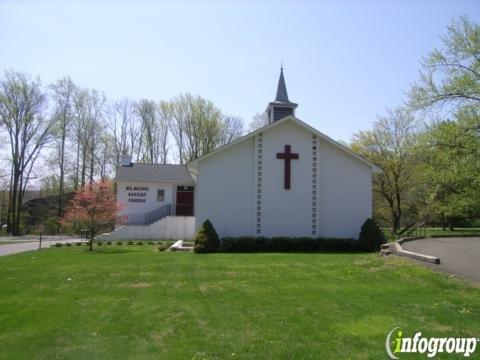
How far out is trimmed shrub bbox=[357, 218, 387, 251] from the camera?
2120 cm

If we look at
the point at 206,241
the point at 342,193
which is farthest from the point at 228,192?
the point at 342,193

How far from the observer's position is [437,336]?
6305mm

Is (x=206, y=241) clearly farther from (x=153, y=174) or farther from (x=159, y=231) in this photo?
(x=153, y=174)

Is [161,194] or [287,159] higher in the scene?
[287,159]

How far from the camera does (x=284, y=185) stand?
2316 centimetres

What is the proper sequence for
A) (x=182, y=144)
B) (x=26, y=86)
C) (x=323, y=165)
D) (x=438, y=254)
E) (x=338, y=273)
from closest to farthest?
(x=338, y=273) → (x=438, y=254) → (x=323, y=165) → (x=26, y=86) → (x=182, y=144)

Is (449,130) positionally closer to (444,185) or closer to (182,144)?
(444,185)

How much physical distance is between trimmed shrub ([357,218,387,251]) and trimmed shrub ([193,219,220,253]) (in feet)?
24.1

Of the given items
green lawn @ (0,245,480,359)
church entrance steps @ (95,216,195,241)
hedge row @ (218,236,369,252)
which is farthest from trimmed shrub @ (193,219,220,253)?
church entrance steps @ (95,216,195,241)

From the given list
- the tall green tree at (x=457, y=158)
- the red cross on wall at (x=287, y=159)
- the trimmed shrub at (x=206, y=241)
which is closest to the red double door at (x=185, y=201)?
the red cross on wall at (x=287, y=159)

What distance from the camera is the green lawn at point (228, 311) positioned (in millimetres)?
5953

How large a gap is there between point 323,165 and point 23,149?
3310 centimetres

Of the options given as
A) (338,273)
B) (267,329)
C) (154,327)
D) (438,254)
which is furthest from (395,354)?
(438,254)

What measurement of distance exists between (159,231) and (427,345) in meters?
25.1
